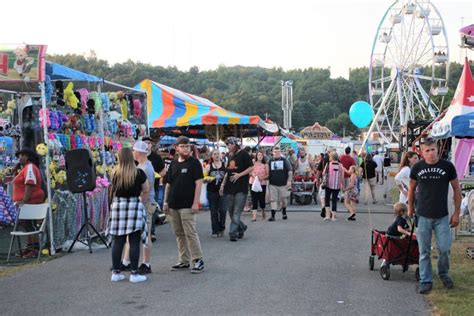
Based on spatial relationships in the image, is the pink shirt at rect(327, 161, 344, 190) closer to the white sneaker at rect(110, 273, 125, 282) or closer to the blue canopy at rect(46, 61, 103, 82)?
the blue canopy at rect(46, 61, 103, 82)

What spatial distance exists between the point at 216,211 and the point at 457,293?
5206 millimetres

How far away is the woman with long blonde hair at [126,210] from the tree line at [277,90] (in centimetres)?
6838

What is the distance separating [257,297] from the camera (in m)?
5.94

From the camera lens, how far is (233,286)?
645cm

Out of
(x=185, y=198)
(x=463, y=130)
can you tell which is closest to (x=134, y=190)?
(x=185, y=198)

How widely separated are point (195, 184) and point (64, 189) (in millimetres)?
3239

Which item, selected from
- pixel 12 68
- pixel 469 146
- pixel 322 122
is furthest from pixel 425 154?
pixel 322 122

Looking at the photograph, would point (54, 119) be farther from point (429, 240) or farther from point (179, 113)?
point (179, 113)

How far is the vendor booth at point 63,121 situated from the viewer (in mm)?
8469

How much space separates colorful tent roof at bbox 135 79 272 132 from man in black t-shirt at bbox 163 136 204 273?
8.77m

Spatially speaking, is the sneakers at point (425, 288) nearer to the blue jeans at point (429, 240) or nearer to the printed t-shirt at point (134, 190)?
the blue jeans at point (429, 240)

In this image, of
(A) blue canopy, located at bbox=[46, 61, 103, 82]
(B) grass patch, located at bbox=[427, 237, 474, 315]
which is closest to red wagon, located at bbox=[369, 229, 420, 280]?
(B) grass patch, located at bbox=[427, 237, 474, 315]

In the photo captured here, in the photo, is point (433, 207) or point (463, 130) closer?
point (433, 207)

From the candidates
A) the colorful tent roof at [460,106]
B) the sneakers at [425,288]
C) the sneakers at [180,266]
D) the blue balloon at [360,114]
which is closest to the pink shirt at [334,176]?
the colorful tent roof at [460,106]
